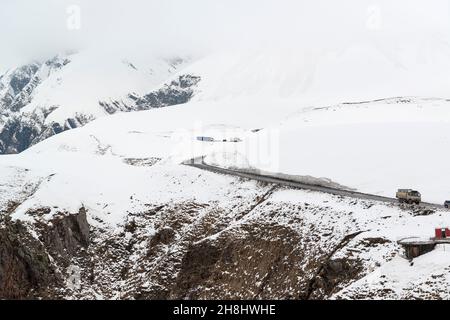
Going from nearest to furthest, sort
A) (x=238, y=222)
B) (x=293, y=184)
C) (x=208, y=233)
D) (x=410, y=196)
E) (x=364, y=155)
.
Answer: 1. (x=410, y=196)
2. (x=238, y=222)
3. (x=208, y=233)
4. (x=293, y=184)
5. (x=364, y=155)

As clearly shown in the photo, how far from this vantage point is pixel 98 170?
7331cm

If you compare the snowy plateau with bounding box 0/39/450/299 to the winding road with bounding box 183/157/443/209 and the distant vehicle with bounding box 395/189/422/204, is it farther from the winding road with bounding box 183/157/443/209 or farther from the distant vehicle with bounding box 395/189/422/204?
the distant vehicle with bounding box 395/189/422/204

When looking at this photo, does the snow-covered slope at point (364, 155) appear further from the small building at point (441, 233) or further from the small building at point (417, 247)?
the small building at point (417, 247)

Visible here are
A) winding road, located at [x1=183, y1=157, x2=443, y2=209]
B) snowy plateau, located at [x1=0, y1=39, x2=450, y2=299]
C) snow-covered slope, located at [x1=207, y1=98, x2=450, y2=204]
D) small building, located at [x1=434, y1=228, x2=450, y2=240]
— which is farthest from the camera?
snow-covered slope, located at [x1=207, y1=98, x2=450, y2=204]

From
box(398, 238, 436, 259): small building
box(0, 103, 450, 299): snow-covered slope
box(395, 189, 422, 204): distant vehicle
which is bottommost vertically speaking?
box(0, 103, 450, 299): snow-covered slope

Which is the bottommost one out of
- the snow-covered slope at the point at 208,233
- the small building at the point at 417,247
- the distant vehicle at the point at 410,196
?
the snow-covered slope at the point at 208,233

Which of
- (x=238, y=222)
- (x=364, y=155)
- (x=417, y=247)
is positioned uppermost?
(x=417, y=247)

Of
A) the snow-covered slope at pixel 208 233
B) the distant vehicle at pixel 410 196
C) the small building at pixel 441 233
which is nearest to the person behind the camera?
the small building at pixel 441 233

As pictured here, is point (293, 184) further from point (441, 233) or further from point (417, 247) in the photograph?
point (417, 247)

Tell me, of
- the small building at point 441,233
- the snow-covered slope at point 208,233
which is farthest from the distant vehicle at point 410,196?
the small building at point 441,233

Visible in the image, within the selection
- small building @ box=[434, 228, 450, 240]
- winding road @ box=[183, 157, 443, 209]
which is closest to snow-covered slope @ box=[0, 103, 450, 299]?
winding road @ box=[183, 157, 443, 209]

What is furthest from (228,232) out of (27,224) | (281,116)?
(281,116)

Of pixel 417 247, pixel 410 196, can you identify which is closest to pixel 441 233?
pixel 417 247

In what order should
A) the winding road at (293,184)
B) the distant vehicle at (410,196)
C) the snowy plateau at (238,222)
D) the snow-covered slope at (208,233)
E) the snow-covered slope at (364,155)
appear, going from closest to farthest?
the snow-covered slope at (208,233), the snowy plateau at (238,222), the distant vehicle at (410,196), the winding road at (293,184), the snow-covered slope at (364,155)
